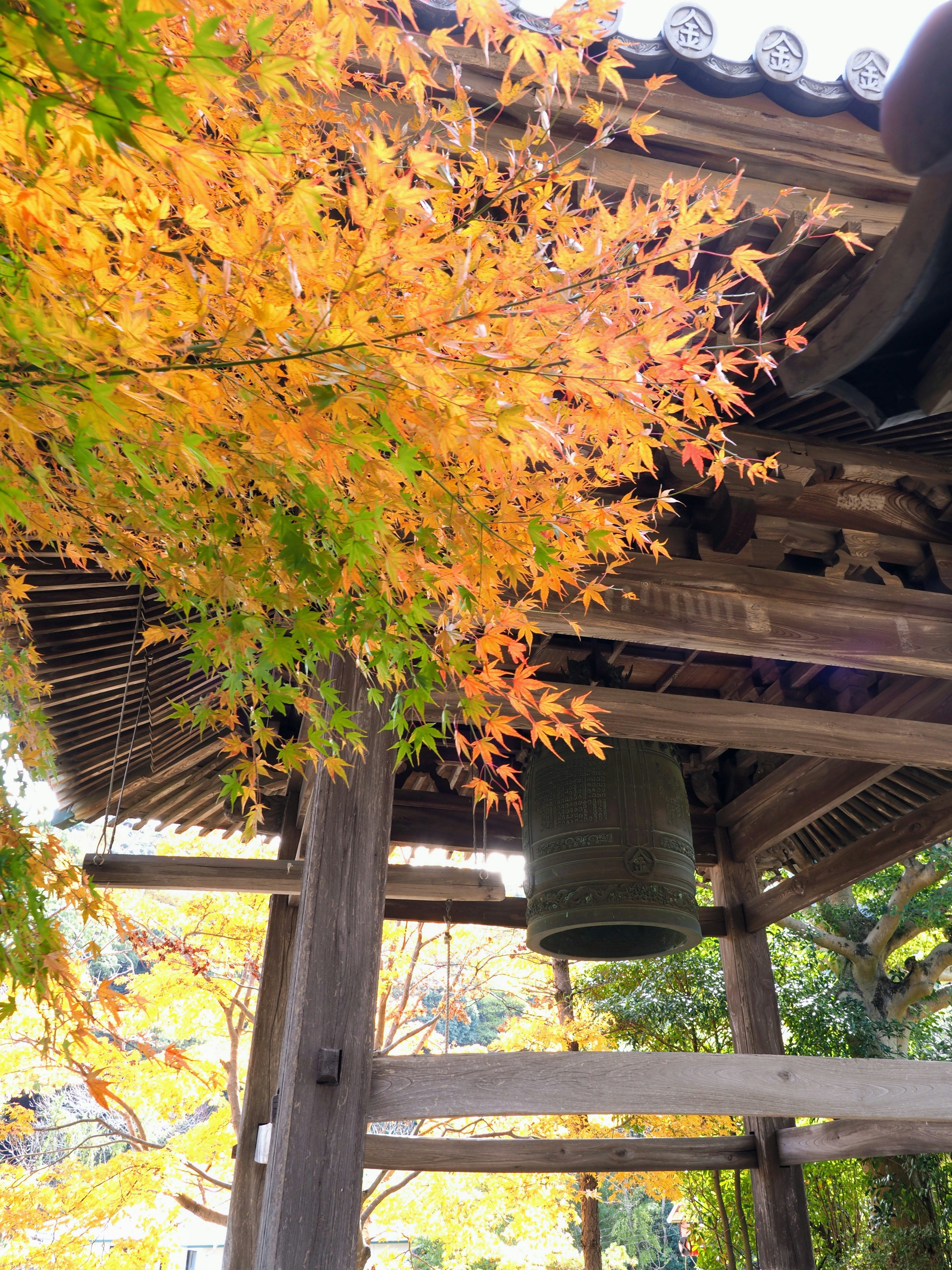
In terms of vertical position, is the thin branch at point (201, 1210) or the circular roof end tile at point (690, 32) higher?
the circular roof end tile at point (690, 32)

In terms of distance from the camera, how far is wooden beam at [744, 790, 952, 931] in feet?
15.7

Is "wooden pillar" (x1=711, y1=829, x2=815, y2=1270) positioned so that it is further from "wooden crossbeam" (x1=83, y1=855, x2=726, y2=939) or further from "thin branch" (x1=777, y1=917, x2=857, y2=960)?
"thin branch" (x1=777, y1=917, x2=857, y2=960)

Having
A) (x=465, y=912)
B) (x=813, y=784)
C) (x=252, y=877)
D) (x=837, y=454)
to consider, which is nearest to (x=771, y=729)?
(x=837, y=454)

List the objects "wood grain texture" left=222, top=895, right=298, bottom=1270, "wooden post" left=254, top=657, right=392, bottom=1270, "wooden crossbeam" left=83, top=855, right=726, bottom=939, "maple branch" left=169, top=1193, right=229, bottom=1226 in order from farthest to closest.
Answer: "maple branch" left=169, top=1193, right=229, bottom=1226
"wood grain texture" left=222, top=895, right=298, bottom=1270
"wooden crossbeam" left=83, top=855, right=726, bottom=939
"wooden post" left=254, top=657, right=392, bottom=1270

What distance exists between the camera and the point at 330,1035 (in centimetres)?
244

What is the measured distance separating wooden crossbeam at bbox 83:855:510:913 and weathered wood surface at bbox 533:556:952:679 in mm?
1801

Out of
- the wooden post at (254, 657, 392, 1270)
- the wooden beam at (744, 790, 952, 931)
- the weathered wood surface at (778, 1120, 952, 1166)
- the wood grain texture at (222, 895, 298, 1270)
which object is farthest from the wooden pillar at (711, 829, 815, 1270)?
the wooden post at (254, 657, 392, 1270)

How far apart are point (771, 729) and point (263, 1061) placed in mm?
3400

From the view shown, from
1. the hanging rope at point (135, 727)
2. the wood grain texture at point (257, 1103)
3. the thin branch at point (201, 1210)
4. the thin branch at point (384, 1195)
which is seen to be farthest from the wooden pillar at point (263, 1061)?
the thin branch at point (384, 1195)

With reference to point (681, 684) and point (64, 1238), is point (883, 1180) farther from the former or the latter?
point (64, 1238)

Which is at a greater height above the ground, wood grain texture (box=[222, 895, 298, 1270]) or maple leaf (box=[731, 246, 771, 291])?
maple leaf (box=[731, 246, 771, 291])

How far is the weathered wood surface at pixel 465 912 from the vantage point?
5.64 m

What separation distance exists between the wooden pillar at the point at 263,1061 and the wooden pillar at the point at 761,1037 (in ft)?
8.51

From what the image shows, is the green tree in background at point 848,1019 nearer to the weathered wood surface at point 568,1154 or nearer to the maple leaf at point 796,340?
the weathered wood surface at point 568,1154
